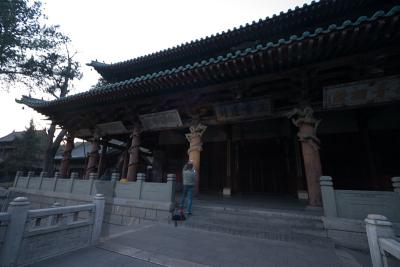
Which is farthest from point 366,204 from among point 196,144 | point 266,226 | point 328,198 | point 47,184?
point 47,184

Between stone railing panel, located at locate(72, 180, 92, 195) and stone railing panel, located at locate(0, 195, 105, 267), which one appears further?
stone railing panel, located at locate(72, 180, 92, 195)

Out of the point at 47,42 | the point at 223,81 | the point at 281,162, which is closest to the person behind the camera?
the point at 223,81

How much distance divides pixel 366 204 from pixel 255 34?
6645mm

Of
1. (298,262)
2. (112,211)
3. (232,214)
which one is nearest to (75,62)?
(112,211)

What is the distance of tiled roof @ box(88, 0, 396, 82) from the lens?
662cm

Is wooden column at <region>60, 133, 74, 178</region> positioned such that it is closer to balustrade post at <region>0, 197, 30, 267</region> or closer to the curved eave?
the curved eave

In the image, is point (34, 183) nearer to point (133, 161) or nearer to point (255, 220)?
point (133, 161)

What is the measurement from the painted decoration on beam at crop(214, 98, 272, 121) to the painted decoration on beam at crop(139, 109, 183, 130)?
5.14 ft

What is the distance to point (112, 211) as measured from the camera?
6473 mm

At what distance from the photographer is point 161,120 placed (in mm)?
7430

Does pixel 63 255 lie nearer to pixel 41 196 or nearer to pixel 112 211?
pixel 112 211

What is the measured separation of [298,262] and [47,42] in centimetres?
1799

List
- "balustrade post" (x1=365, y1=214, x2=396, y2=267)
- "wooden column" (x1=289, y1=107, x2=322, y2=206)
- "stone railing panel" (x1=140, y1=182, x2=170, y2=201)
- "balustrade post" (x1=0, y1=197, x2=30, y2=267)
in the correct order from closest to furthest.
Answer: "balustrade post" (x1=365, y1=214, x2=396, y2=267), "balustrade post" (x1=0, y1=197, x2=30, y2=267), "wooden column" (x1=289, y1=107, x2=322, y2=206), "stone railing panel" (x1=140, y1=182, x2=170, y2=201)

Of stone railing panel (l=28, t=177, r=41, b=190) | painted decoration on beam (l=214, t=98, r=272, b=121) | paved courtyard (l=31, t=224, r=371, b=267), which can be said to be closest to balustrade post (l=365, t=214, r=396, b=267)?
paved courtyard (l=31, t=224, r=371, b=267)
